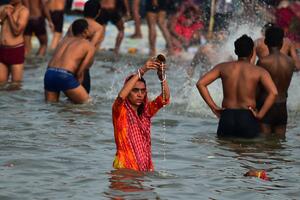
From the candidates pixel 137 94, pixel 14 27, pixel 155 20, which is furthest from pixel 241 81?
pixel 155 20

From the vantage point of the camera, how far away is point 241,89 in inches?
415

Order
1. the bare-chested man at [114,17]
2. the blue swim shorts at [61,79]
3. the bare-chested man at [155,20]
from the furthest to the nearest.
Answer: the bare-chested man at [155,20] < the bare-chested man at [114,17] < the blue swim shorts at [61,79]

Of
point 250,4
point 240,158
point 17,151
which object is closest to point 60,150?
point 17,151

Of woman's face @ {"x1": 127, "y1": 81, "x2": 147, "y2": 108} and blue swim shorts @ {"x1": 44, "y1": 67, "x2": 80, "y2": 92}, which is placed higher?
woman's face @ {"x1": 127, "y1": 81, "x2": 147, "y2": 108}

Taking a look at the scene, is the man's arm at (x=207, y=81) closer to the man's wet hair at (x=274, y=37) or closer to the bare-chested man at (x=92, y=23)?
the man's wet hair at (x=274, y=37)

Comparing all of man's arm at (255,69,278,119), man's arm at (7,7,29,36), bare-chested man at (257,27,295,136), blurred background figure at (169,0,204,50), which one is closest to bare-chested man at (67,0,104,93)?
man's arm at (7,7,29,36)

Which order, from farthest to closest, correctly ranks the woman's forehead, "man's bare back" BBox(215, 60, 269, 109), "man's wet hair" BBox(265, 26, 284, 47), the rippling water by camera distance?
"man's wet hair" BBox(265, 26, 284, 47) < "man's bare back" BBox(215, 60, 269, 109) < the rippling water < the woman's forehead

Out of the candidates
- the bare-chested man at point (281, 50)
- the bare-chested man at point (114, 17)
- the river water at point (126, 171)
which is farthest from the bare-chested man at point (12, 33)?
the bare-chested man at point (114, 17)

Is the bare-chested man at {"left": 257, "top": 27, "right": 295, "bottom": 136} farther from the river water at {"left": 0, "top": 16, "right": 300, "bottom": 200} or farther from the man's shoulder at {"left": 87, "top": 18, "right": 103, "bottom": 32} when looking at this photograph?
the man's shoulder at {"left": 87, "top": 18, "right": 103, "bottom": 32}

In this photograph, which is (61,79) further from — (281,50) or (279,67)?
(279,67)

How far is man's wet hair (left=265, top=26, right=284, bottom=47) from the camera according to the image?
11.0 m

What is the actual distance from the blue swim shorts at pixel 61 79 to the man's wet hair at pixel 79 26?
508 millimetres

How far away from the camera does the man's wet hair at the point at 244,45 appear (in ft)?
34.1

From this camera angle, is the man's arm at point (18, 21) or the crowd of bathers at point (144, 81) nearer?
the crowd of bathers at point (144, 81)
